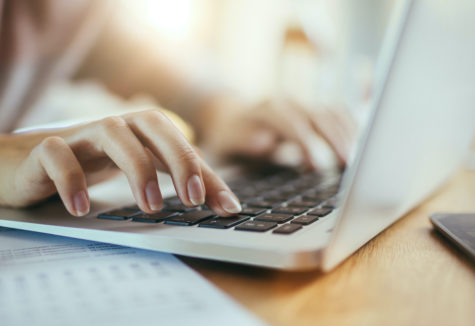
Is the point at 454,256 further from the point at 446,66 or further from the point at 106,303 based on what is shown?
the point at 106,303

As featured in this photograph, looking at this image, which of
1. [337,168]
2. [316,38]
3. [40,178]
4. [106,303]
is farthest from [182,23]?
[106,303]

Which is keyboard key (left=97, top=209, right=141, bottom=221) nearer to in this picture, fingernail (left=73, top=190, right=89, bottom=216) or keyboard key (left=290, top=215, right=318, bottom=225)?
fingernail (left=73, top=190, right=89, bottom=216)

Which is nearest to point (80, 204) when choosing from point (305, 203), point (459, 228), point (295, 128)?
point (305, 203)

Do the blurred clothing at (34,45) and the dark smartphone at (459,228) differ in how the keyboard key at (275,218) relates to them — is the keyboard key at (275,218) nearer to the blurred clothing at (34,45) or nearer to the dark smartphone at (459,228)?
the dark smartphone at (459,228)

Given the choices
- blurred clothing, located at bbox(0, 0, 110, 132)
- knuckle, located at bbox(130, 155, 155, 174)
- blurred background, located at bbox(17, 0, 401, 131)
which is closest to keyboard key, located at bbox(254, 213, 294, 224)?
knuckle, located at bbox(130, 155, 155, 174)

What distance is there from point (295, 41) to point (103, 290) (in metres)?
2.83

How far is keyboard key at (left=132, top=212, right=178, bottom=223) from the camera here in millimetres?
368

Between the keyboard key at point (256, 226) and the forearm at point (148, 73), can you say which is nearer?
the keyboard key at point (256, 226)

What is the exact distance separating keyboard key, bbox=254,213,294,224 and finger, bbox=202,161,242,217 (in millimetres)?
21

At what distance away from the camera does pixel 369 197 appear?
0.93 ft

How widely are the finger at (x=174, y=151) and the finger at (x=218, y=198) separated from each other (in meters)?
0.01

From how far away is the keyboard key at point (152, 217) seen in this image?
0.37 m

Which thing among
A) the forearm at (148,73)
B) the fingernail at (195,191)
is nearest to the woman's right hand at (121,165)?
the fingernail at (195,191)

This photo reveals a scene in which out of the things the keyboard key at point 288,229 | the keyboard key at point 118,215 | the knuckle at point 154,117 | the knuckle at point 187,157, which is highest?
the knuckle at point 154,117
